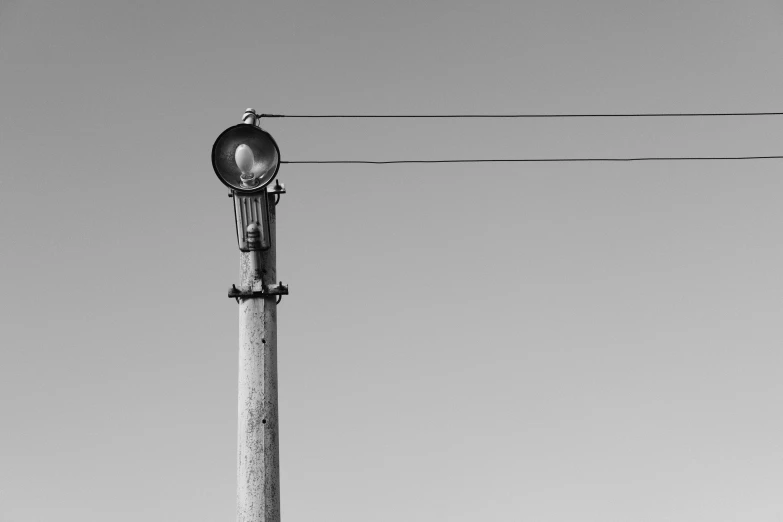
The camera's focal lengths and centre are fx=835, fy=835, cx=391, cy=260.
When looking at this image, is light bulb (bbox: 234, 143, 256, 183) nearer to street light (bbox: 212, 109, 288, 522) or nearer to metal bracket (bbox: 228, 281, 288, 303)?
street light (bbox: 212, 109, 288, 522)

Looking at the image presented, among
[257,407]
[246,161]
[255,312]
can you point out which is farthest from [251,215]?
[257,407]

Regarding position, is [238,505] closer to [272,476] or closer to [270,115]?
[272,476]

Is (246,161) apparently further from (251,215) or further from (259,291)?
(259,291)

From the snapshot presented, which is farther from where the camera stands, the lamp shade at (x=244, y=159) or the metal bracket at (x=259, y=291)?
the metal bracket at (x=259, y=291)

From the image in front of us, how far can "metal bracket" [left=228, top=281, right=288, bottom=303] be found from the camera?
3.42 m

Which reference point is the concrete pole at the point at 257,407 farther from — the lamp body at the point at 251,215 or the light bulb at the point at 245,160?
the light bulb at the point at 245,160

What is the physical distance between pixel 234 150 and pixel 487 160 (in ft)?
8.12

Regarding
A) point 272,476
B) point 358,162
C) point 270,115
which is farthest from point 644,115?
point 272,476

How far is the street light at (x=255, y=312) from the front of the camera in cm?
324

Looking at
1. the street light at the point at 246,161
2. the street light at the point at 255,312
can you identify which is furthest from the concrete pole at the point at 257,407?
the street light at the point at 246,161

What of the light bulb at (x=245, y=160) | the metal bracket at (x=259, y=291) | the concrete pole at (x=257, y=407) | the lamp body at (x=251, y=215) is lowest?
the concrete pole at (x=257, y=407)

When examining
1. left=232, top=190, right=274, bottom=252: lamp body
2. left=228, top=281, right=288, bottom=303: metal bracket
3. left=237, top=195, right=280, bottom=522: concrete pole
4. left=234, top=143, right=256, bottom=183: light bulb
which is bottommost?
left=237, top=195, right=280, bottom=522: concrete pole

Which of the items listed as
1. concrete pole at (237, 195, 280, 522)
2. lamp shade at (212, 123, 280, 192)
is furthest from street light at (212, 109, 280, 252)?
concrete pole at (237, 195, 280, 522)

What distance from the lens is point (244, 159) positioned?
323cm
